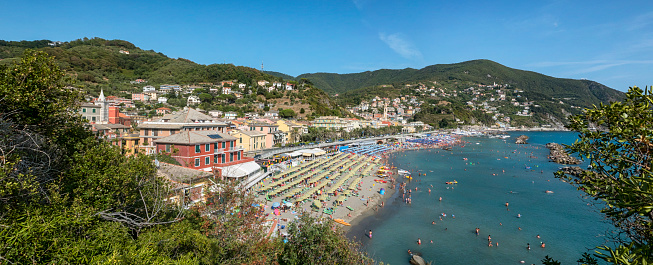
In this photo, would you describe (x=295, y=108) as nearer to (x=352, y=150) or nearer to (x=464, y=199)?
(x=352, y=150)

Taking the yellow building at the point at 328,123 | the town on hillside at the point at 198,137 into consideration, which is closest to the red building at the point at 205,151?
the town on hillside at the point at 198,137

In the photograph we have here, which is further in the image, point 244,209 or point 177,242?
point 244,209

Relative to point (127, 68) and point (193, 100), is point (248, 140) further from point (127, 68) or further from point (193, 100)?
point (127, 68)

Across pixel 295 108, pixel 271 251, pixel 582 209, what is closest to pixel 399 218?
pixel 271 251

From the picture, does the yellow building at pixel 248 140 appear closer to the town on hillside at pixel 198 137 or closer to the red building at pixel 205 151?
the town on hillside at pixel 198 137

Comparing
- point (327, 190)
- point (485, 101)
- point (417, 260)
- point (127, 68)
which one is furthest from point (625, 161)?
point (485, 101)
